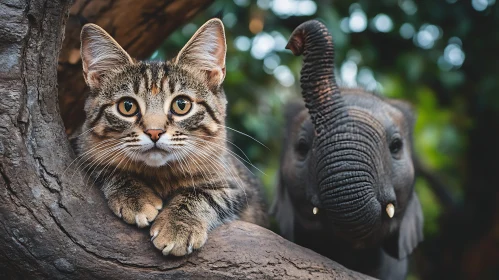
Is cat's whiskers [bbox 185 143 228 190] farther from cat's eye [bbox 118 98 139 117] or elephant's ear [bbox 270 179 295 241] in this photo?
elephant's ear [bbox 270 179 295 241]

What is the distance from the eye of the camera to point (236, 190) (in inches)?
148

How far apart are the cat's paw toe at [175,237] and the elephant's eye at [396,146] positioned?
5.01ft

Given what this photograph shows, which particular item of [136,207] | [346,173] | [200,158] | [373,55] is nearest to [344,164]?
[346,173]

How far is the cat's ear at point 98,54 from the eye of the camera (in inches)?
138

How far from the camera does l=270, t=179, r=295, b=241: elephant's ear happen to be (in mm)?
4426

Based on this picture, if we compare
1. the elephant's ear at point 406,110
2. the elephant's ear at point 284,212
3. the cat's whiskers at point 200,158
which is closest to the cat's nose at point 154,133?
the cat's whiskers at point 200,158

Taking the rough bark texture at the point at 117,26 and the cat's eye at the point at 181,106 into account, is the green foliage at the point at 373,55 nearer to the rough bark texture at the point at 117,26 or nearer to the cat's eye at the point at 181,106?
the rough bark texture at the point at 117,26

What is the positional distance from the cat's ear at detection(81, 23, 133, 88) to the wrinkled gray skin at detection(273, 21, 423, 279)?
1.00 m

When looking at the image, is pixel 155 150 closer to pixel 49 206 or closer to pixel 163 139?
pixel 163 139

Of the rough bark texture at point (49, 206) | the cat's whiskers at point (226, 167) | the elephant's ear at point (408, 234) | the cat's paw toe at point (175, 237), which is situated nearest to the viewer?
the rough bark texture at point (49, 206)

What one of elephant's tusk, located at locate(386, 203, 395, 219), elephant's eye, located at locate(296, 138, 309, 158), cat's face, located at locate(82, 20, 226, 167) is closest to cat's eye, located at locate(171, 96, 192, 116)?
cat's face, located at locate(82, 20, 226, 167)

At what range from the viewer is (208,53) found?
11.9 feet

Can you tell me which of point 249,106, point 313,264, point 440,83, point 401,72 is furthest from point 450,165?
point 313,264

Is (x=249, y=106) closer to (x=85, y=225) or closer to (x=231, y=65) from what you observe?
(x=231, y=65)
